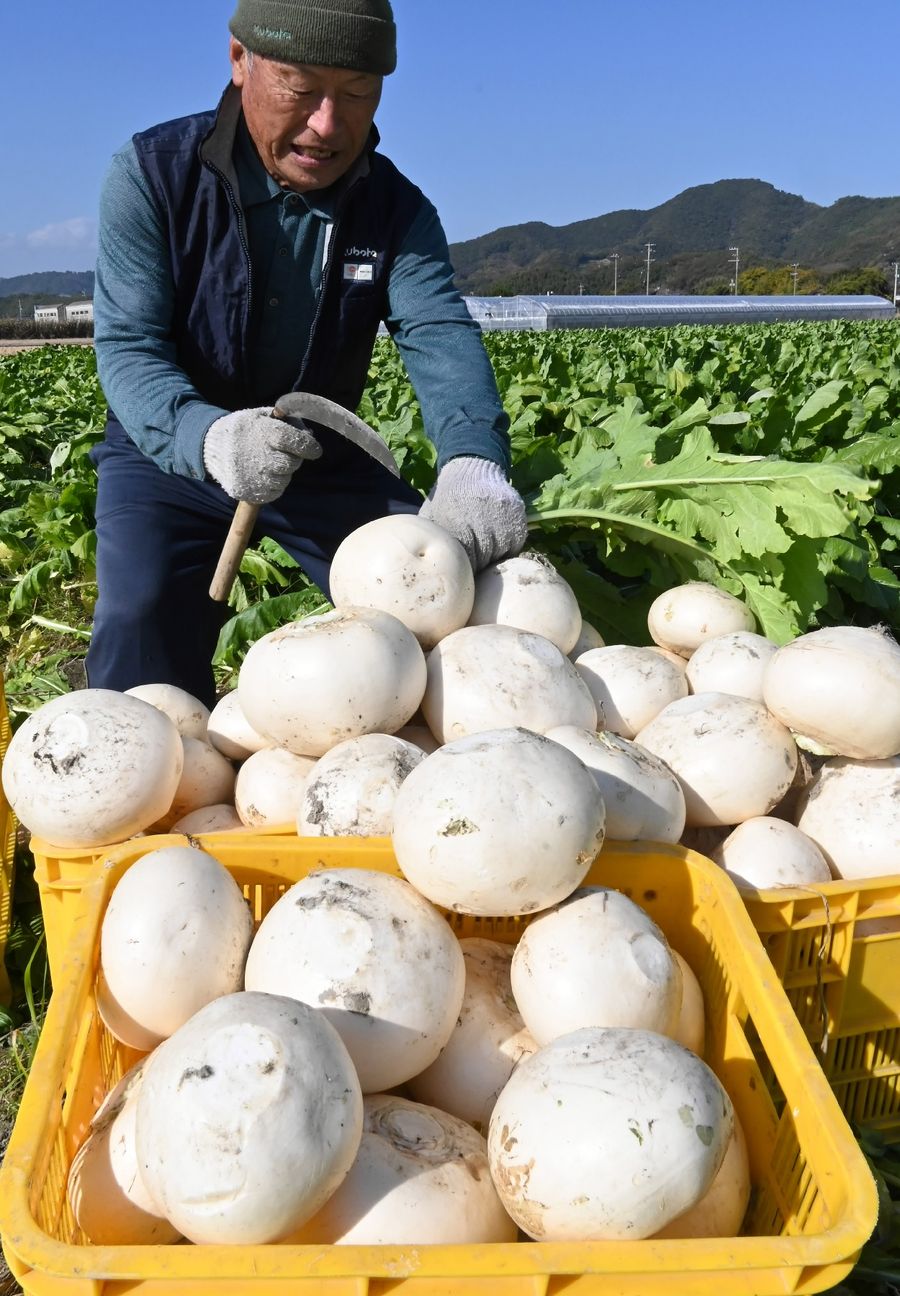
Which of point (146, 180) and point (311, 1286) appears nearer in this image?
point (311, 1286)

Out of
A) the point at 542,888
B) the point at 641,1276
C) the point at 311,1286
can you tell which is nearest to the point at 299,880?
the point at 542,888

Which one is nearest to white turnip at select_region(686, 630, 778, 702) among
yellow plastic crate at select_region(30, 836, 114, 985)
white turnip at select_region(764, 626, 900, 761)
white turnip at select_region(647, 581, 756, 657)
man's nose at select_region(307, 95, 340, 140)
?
white turnip at select_region(647, 581, 756, 657)

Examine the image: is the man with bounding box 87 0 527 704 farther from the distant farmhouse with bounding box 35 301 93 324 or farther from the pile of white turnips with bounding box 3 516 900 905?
the distant farmhouse with bounding box 35 301 93 324

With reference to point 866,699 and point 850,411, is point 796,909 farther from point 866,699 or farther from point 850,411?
point 850,411

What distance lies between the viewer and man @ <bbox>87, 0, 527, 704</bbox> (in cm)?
299

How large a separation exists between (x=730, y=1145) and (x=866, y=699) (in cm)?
91

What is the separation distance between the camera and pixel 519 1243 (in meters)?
1.14

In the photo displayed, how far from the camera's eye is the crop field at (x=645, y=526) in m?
2.85

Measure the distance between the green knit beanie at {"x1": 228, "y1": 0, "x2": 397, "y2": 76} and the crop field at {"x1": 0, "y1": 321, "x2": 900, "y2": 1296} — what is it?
4.46 feet

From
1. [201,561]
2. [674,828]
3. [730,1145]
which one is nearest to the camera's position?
[730,1145]

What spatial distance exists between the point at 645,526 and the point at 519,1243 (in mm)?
2236

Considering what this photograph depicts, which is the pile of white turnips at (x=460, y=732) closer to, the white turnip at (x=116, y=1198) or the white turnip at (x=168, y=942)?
the white turnip at (x=168, y=942)

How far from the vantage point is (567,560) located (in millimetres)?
4031

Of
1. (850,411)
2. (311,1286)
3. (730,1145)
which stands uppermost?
(850,411)
